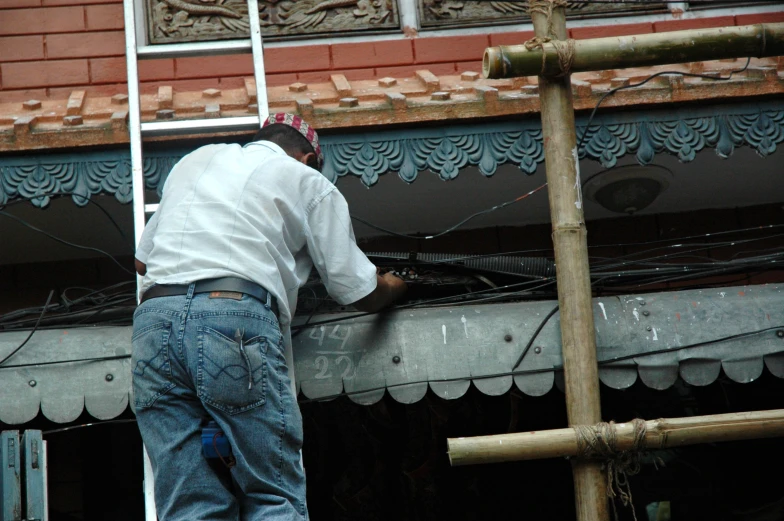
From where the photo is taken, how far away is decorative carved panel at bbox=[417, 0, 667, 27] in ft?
20.6

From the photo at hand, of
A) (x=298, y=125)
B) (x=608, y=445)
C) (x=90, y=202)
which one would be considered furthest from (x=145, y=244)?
(x=608, y=445)

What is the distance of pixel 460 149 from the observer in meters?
5.18

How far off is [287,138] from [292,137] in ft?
0.07

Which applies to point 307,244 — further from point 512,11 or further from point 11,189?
point 512,11

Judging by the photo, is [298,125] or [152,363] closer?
[152,363]

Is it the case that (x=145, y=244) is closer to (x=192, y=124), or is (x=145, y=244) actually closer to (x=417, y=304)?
(x=192, y=124)

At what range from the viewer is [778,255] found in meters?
4.88

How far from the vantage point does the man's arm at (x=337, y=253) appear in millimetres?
4094

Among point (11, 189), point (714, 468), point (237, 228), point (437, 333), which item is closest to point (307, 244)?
point (237, 228)

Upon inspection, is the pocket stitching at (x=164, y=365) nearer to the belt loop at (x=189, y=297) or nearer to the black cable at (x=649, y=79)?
the belt loop at (x=189, y=297)

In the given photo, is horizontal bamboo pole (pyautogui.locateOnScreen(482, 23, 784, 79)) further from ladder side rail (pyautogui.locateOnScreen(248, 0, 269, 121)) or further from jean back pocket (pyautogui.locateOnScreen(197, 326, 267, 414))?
jean back pocket (pyautogui.locateOnScreen(197, 326, 267, 414))

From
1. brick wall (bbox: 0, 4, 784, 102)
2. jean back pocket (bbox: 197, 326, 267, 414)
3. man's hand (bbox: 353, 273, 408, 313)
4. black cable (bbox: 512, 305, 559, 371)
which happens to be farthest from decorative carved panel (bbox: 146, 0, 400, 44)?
jean back pocket (bbox: 197, 326, 267, 414)

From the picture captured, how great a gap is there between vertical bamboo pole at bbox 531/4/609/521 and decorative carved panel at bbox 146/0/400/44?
1.92 m

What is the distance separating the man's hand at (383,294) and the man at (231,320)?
0.17m
